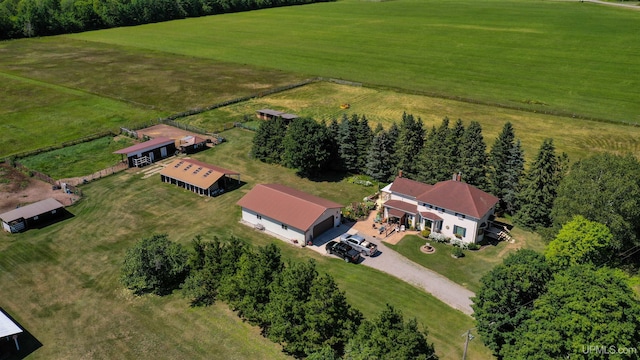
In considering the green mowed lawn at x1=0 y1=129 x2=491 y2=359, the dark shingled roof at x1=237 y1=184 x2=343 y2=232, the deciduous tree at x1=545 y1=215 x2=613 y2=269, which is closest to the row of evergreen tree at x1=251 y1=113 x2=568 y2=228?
the green mowed lawn at x1=0 y1=129 x2=491 y2=359

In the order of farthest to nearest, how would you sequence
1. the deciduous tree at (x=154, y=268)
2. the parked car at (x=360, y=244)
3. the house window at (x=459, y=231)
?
1. the house window at (x=459, y=231)
2. the parked car at (x=360, y=244)
3. the deciduous tree at (x=154, y=268)

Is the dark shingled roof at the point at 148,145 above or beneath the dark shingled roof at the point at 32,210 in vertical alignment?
above

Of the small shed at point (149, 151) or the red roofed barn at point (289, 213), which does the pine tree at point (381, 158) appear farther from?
the small shed at point (149, 151)

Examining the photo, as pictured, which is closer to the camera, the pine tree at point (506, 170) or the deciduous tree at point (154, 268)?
the deciduous tree at point (154, 268)

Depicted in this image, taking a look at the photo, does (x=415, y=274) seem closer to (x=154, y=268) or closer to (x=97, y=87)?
(x=154, y=268)

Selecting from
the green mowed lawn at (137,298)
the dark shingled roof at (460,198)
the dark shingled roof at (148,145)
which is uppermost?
the dark shingled roof at (460,198)

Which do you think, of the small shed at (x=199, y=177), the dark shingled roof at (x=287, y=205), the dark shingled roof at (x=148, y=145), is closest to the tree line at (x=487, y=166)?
the small shed at (x=199, y=177)

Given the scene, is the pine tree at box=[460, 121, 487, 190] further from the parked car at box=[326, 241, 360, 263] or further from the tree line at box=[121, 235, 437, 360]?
the tree line at box=[121, 235, 437, 360]

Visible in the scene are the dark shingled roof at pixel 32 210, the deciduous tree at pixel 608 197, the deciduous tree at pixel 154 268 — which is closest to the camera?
the deciduous tree at pixel 608 197
